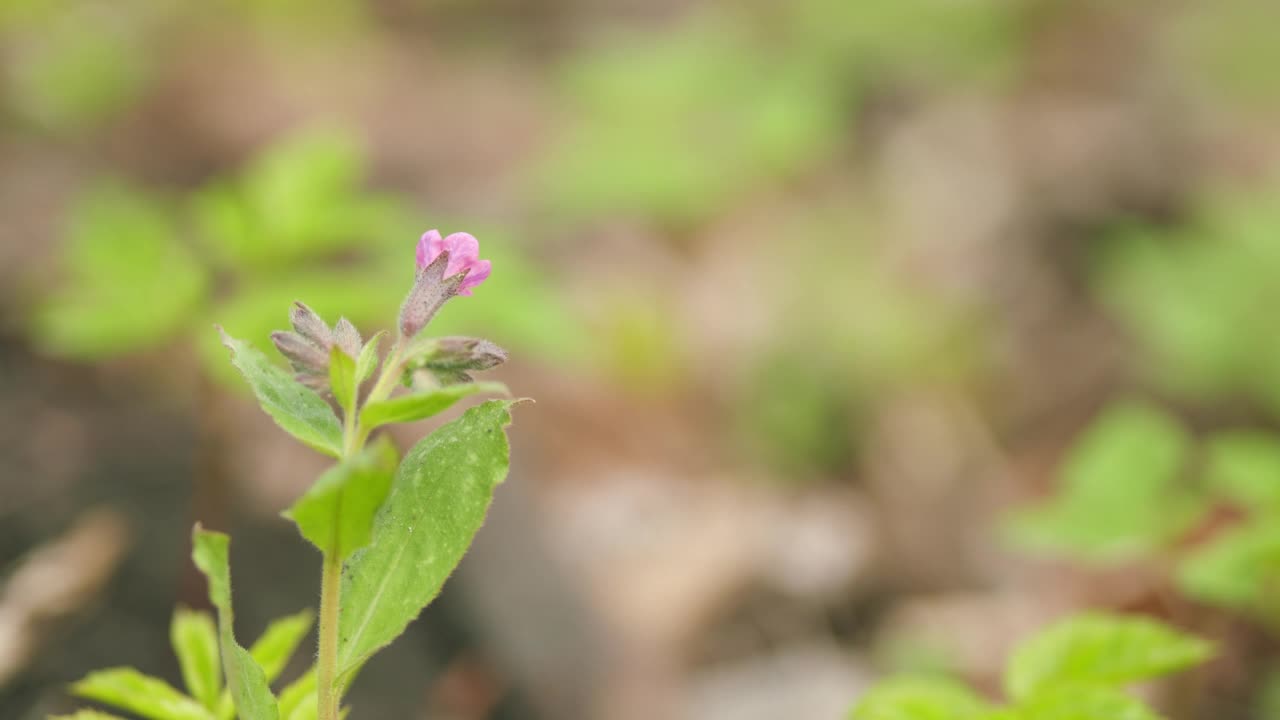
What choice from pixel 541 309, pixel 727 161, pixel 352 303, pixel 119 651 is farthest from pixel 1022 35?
pixel 119 651

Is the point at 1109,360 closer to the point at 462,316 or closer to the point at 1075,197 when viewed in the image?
the point at 1075,197

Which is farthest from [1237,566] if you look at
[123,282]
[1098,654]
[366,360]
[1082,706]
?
[123,282]

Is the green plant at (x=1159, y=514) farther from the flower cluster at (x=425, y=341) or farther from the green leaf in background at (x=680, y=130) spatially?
the green leaf in background at (x=680, y=130)

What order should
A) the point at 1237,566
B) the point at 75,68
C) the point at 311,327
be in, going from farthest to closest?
the point at 75,68
the point at 1237,566
the point at 311,327

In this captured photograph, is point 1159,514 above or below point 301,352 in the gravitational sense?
above

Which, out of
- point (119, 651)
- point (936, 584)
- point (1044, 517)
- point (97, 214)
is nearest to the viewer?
point (119, 651)

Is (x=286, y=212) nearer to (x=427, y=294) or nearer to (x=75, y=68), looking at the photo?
(x=427, y=294)

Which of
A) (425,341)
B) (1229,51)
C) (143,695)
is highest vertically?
(1229,51)

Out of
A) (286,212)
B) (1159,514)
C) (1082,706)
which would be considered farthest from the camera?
(286,212)
